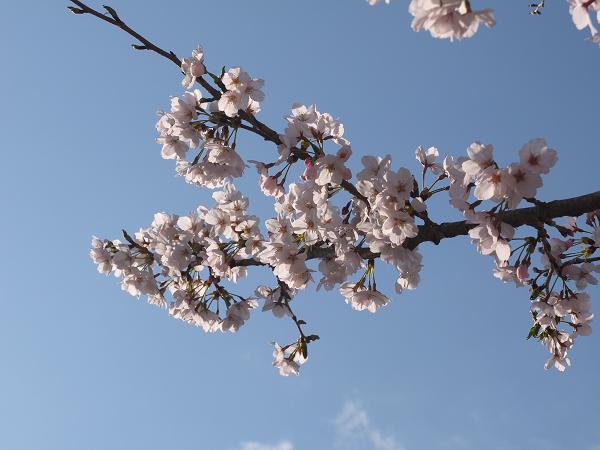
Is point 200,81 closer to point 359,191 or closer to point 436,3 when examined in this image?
point 359,191

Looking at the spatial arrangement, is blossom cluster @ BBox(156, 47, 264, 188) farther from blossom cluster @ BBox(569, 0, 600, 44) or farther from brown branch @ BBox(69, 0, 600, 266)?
blossom cluster @ BBox(569, 0, 600, 44)

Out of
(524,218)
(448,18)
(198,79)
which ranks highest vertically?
(198,79)

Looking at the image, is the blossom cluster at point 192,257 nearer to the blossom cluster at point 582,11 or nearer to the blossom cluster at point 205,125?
the blossom cluster at point 205,125

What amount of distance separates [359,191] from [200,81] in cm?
191

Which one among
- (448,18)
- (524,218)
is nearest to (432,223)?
(524,218)

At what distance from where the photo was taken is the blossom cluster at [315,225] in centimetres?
496

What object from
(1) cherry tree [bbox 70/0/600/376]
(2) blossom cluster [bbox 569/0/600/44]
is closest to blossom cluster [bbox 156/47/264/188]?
(1) cherry tree [bbox 70/0/600/376]

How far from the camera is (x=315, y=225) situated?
19.4 feet

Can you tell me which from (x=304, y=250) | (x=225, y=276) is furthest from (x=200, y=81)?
(x=225, y=276)

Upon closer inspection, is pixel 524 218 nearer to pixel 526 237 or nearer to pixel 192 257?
pixel 526 237

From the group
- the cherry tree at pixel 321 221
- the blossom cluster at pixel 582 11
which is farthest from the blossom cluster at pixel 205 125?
the blossom cluster at pixel 582 11

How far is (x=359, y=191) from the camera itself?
550 centimetres

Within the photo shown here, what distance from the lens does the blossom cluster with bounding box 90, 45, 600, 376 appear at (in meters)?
4.96

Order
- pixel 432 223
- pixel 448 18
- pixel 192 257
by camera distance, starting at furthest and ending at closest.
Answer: pixel 192 257 → pixel 432 223 → pixel 448 18
